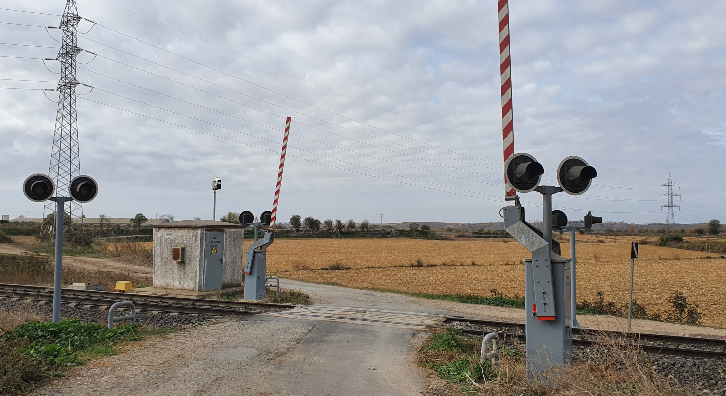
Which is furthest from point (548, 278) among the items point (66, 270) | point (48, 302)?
point (66, 270)

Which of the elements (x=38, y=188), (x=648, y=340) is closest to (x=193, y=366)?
(x=38, y=188)

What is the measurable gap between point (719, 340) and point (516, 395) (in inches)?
259

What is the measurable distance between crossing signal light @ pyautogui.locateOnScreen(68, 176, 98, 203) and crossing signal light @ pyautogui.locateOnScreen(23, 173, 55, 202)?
332 millimetres

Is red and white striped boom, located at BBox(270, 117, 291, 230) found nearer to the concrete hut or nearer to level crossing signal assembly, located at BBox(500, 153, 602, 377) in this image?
the concrete hut

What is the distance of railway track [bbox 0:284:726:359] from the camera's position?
29.0ft

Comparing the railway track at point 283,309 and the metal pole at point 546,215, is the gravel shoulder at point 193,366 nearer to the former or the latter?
the railway track at point 283,309

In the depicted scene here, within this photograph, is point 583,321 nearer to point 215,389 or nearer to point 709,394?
point 709,394

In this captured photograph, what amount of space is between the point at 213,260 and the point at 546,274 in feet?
39.5

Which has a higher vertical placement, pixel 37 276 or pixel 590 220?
pixel 590 220

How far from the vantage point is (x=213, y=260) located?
51.9 ft

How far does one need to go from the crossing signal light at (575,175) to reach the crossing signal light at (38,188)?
855 centimetres

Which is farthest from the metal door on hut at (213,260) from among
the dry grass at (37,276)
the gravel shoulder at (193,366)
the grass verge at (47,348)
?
the grass verge at (47,348)

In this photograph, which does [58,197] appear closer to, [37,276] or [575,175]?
[575,175]

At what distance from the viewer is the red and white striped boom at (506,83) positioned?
635 cm
